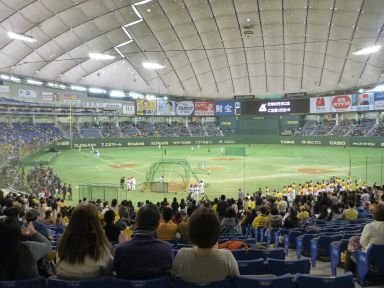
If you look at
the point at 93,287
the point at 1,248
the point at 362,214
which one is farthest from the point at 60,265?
the point at 362,214

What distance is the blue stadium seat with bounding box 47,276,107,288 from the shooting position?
13.3ft

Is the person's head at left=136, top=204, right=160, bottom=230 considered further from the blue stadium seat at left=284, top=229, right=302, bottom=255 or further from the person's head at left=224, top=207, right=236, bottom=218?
the blue stadium seat at left=284, top=229, right=302, bottom=255

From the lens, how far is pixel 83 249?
13.3 feet

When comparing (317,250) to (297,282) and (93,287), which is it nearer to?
(297,282)

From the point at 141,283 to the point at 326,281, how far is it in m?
2.04

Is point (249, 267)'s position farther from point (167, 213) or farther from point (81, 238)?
point (167, 213)

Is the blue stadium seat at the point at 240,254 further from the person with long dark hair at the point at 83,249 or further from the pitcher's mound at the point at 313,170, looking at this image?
the pitcher's mound at the point at 313,170

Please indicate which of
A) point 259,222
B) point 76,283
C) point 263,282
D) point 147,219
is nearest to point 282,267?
point 263,282

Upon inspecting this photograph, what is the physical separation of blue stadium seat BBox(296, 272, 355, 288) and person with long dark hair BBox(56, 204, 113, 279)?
2200 millimetres

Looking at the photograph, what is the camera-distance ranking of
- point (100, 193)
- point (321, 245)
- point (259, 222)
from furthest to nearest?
point (100, 193) → point (259, 222) → point (321, 245)

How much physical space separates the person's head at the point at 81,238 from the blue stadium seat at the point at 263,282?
5.12 ft

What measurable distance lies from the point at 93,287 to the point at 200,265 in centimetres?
115

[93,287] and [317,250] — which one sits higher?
[93,287]

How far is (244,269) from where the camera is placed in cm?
541
